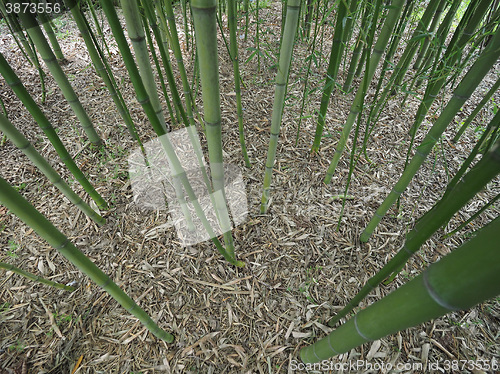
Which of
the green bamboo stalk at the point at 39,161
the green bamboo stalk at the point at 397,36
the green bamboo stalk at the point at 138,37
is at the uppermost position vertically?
the green bamboo stalk at the point at 138,37

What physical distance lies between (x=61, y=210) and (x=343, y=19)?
156 centimetres

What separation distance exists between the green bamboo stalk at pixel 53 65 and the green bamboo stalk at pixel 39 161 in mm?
352

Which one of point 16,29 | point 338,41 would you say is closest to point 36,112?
point 16,29

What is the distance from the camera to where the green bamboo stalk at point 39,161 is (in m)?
0.79

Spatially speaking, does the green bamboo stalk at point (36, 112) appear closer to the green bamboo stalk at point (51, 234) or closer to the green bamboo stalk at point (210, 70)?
the green bamboo stalk at point (51, 234)

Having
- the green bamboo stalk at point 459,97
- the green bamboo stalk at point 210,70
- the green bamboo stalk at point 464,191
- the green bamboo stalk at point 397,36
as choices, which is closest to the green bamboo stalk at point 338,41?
the green bamboo stalk at point 397,36

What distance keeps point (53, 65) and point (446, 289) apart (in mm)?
1484

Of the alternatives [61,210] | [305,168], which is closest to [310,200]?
[305,168]

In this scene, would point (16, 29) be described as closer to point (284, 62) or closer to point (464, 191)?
point (284, 62)

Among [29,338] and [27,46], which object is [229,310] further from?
[27,46]

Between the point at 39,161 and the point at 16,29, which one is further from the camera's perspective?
the point at 16,29

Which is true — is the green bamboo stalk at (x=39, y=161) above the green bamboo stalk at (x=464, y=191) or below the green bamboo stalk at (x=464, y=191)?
below

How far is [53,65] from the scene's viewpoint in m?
1.10

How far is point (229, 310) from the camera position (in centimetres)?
108
